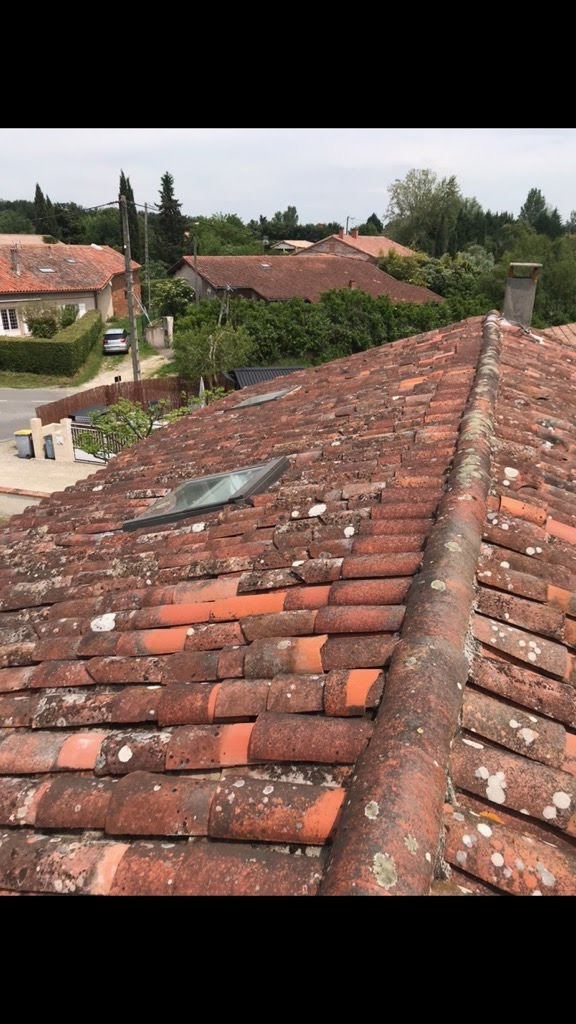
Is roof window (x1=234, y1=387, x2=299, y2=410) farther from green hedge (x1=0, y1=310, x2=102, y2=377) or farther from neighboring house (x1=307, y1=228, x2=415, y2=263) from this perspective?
neighboring house (x1=307, y1=228, x2=415, y2=263)

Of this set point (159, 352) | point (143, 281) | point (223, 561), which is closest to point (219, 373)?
point (159, 352)

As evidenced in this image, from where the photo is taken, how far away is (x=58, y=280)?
38.2m

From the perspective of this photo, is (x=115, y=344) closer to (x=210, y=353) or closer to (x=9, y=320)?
(x=9, y=320)

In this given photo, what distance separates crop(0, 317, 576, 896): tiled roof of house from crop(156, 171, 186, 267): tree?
2437 inches

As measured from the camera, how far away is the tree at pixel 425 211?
206 ft

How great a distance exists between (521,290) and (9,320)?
32.2m

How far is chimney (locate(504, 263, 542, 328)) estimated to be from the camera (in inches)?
407

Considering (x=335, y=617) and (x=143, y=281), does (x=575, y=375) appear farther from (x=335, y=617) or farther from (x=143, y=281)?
(x=143, y=281)

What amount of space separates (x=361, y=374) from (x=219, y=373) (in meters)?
18.9

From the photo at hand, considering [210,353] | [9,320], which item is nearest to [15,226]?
[9,320]

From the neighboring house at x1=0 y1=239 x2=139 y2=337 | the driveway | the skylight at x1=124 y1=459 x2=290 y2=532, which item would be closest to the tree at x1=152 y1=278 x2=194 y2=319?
the neighboring house at x1=0 y1=239 x2=139 y2=337

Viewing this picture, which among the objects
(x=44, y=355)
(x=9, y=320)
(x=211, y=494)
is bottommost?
(x=44, y=355)

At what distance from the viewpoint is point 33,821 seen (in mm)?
2076

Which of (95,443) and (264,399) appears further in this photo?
(95,443)
